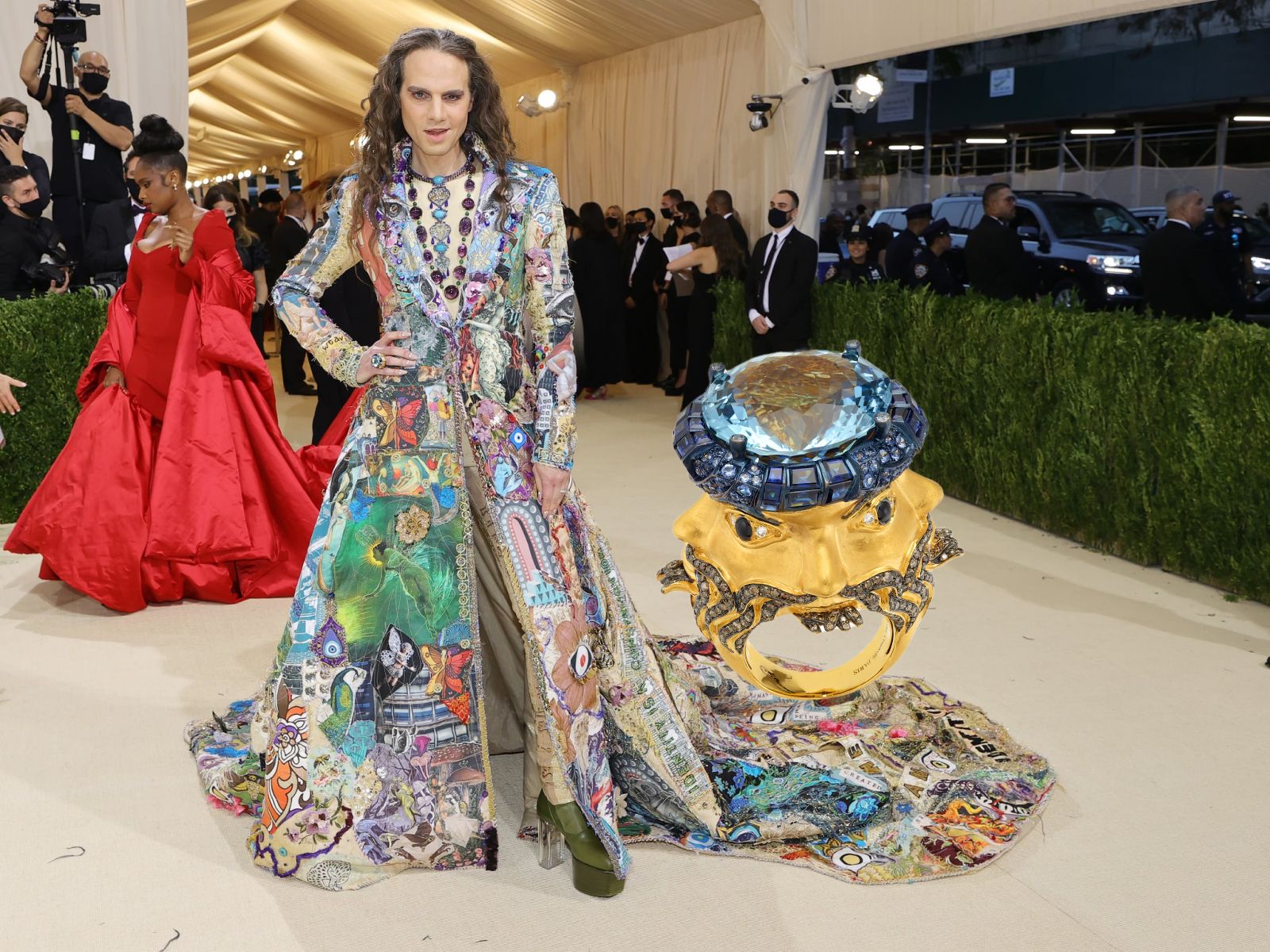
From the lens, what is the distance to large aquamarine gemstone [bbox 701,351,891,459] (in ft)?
8.40

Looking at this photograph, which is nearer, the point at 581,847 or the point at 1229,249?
the point at 581,847

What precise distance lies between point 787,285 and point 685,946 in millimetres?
6034

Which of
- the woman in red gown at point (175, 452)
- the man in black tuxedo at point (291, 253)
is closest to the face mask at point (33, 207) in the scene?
the woman in red gown at point (175, 452)

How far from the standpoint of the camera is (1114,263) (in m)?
8.23

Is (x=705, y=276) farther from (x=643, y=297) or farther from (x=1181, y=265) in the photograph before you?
(x=1181, y=265)

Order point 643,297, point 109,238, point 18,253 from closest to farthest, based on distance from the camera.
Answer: point 18,253, point 109,238, point 643,297

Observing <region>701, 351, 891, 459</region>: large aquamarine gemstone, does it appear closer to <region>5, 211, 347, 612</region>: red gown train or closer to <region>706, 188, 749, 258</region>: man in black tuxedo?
<region>5, 211, 347, 612</region>: red gown train

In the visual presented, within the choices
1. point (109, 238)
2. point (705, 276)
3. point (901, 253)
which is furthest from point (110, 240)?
A: point (901, 253)

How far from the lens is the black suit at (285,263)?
966 centimetres

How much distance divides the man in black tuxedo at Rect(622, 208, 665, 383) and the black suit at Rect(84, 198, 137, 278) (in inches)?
182

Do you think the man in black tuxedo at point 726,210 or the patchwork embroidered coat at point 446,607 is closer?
the patchwork embroidered coat at point 446,607

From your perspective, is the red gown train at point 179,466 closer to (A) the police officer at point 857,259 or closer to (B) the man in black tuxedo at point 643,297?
(A) the police officer at point 857,259

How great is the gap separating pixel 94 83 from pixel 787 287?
4140mm

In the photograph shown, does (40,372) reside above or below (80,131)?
below
